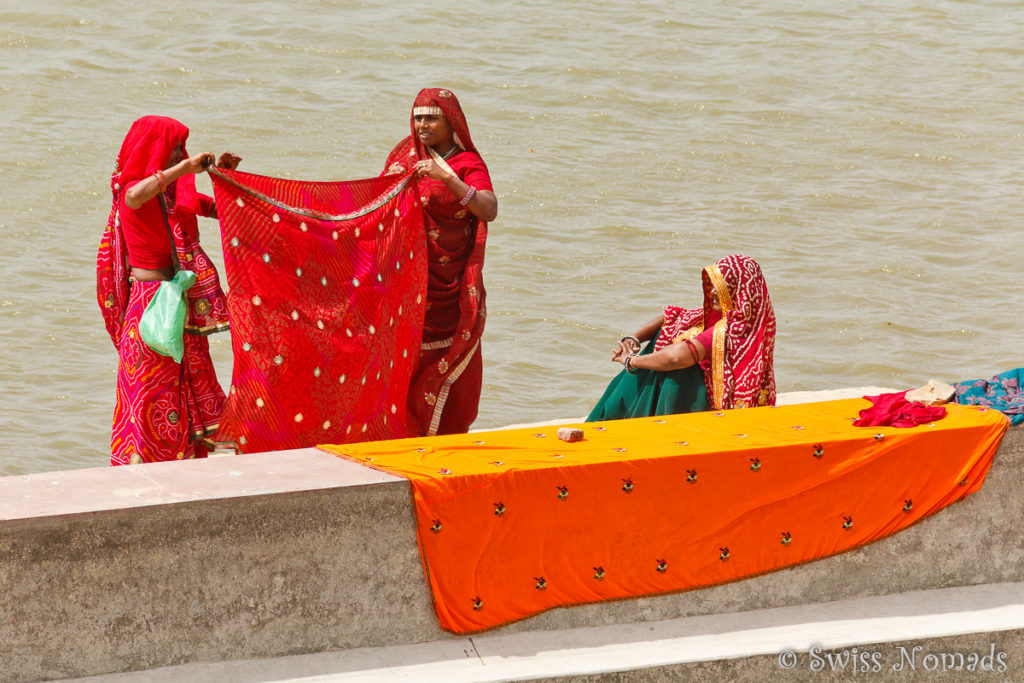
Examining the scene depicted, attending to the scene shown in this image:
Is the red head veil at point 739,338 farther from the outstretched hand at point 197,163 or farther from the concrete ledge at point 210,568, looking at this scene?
the outstretched hand at point 197,163

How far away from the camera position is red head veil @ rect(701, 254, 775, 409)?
187 inches

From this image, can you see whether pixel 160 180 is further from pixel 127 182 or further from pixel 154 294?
pixel 154 294

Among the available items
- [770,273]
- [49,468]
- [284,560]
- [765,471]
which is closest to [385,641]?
[284,560]

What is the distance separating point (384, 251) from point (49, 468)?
150 inches

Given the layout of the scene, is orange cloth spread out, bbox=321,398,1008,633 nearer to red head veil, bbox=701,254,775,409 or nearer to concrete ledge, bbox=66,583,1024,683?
concrete ledge, bbox=66,583,1024,683

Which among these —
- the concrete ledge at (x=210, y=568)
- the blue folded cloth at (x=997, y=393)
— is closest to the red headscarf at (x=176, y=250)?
the concrete ledge at (x=210, y=568)

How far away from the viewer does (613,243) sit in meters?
12.3

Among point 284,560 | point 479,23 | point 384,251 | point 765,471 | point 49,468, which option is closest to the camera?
point 284,560

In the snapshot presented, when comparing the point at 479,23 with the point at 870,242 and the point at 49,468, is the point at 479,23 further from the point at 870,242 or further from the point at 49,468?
the point at 49,468

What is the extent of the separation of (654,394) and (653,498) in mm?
1239

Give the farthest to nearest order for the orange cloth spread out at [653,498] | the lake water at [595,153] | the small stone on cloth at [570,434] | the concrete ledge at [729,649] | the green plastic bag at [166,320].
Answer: the lake water at [595,153]
the green plastic bag at [166,320]
the small stone on cloth at [570,434]
the orange cloth spread out at [653,498]
the concrete ledge at [729,649]

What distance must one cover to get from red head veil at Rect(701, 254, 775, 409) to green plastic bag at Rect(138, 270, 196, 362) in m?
1.81

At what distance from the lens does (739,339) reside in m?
4.78

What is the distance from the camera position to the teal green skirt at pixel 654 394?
4.88m
